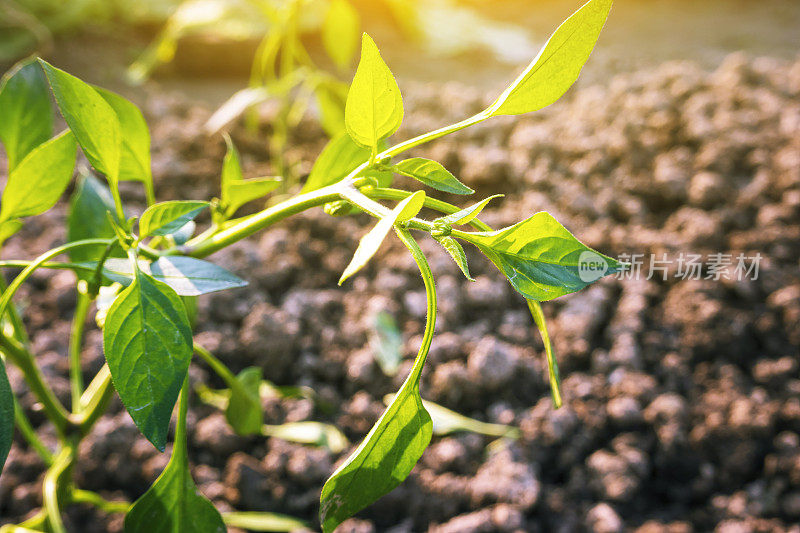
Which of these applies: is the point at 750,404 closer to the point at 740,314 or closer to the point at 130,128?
the point at 740,314

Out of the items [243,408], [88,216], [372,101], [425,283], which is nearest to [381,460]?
[425,283]

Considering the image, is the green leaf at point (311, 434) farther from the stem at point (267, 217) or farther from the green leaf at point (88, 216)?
the stem at point (267, 217)

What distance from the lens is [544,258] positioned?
1.60ft

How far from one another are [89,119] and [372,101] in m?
0.23

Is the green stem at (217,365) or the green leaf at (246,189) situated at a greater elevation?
the green leaf at (246,189)

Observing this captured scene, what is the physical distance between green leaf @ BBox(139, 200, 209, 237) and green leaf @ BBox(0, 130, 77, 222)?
0.38 feet

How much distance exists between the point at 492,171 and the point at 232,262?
25.1 inches

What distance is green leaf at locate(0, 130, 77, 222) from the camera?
0.61 metres

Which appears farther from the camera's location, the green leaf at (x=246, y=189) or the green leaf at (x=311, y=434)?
the green leaf at (x=311, y=434)

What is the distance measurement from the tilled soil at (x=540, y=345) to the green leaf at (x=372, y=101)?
0.63m

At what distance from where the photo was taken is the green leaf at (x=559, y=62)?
18.5 inches

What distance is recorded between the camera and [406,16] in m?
3.31

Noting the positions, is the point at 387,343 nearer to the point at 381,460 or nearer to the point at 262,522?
the point at 262,522

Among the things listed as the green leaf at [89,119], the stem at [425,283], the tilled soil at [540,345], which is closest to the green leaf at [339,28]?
the tilled soil at [540,345]
